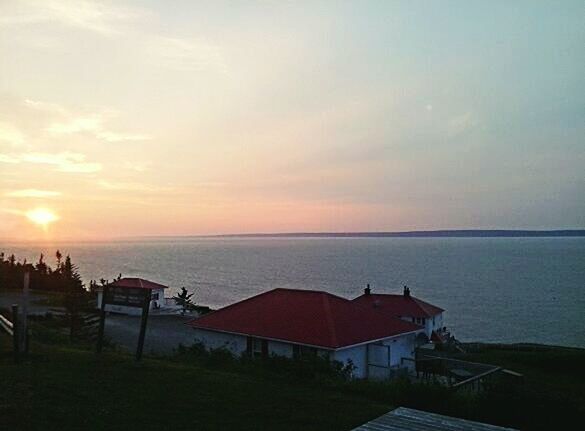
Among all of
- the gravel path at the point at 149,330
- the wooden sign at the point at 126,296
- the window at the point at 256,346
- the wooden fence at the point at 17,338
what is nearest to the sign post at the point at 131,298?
the wooden sign at the point at 126,296

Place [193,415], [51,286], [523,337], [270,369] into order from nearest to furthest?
1. [193,415]
2. [270,369]
3. [523,337]
4. [51,286]

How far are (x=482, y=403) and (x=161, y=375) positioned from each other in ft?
21.0

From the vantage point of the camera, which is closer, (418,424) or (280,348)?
(418,424)

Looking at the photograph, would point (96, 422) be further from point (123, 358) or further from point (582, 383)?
point (582, 383)

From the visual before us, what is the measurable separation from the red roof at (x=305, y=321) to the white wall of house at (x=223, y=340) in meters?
0.28

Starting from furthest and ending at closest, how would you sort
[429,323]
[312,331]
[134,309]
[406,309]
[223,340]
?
[134,309], [429,323], [406,309], [223,340], [312,331]

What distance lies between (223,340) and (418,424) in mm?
15016

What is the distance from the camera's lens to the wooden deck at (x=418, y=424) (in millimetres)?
6238

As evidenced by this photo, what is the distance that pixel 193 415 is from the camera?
8289 mm

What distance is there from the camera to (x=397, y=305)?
118 ft

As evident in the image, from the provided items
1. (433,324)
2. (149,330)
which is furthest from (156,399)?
(433,324)

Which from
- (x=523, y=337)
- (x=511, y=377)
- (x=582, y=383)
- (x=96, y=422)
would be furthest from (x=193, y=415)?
(x=523, y=337)

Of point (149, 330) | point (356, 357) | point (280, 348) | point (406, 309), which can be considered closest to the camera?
point (356, 357)

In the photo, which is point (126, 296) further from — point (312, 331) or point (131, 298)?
point (312, 331)
